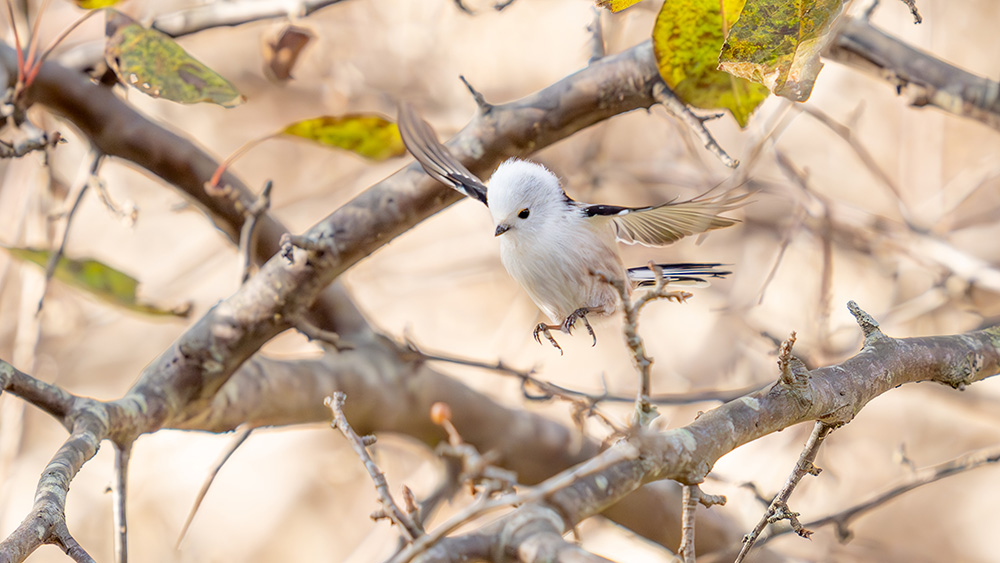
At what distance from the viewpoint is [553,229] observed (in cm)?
99

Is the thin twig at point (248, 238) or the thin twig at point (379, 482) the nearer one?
the thin twig at point (379, 482)

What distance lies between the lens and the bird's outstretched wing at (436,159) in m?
1.00

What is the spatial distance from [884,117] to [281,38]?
2.03m

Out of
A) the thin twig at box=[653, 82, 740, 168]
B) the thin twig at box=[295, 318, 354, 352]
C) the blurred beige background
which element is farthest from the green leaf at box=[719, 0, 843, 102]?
the blurred beige background

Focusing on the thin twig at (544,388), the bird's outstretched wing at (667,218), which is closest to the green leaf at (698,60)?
the bird's outstretched wing at (667,218)

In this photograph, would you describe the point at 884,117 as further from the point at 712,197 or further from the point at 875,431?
the point at 712,197

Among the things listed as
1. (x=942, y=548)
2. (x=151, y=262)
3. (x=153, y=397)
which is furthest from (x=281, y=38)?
(x=942, y=548)

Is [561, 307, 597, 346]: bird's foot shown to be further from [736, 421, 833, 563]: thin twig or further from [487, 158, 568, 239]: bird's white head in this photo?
A: [736, 421, 833, 563]: thin twig

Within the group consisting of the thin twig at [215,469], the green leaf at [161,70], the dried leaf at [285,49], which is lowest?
the thin twig at [215,469]

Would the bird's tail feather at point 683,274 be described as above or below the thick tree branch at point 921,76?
below

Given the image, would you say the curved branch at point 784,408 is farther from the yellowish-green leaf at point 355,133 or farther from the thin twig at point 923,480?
the yellowish-green leaf at point 355,133

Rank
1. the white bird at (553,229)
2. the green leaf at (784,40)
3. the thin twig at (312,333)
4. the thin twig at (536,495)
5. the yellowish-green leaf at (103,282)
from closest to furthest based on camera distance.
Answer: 1. the thin twig at (536,495)
2. the green leaf at (784,40)
3. the white bird at (553,229)
4. the thin twig at (312,333)
5. the yellowish-green leaf at (103,282)

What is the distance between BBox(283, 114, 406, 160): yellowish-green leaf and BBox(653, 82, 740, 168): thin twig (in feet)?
1.37

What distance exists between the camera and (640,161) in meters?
2.55
